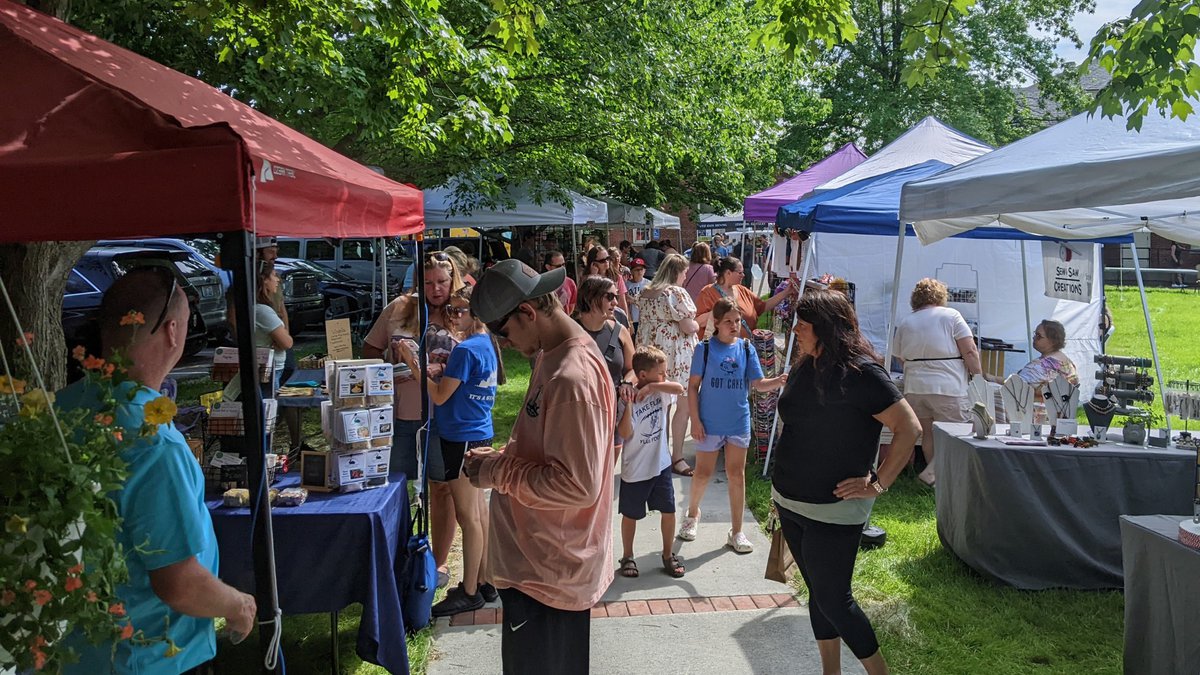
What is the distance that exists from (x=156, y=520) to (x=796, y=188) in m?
12.6

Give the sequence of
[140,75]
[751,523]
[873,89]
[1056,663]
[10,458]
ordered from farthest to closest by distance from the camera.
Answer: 1. [873,89]
2. [751,523]
3. [1056,663]
4. [140,75]
5. [10,458]

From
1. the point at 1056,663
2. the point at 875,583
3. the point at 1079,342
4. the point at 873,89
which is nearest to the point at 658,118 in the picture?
the point at 1079,342

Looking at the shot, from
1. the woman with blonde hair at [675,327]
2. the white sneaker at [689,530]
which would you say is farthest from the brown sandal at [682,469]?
the white sneaker at [689,530]

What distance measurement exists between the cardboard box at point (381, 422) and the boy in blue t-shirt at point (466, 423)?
0.60 m

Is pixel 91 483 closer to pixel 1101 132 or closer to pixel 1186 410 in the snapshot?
pixel 1186 410

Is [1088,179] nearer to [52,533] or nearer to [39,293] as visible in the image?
[52,533]

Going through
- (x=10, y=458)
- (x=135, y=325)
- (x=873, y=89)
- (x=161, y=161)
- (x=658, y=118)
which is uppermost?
(x=873, y=89)

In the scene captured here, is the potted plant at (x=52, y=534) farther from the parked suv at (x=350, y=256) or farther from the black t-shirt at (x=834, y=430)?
the parked suv at (x=350, y=256)

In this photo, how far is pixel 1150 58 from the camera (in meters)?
4.13

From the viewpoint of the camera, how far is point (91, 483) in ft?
5.74

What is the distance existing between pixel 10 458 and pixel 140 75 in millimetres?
2126

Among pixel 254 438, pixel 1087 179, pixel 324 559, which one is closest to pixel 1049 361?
pixel 1087 179

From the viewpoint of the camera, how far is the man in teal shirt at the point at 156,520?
206 cm

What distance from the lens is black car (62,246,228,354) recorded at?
36.7ft
